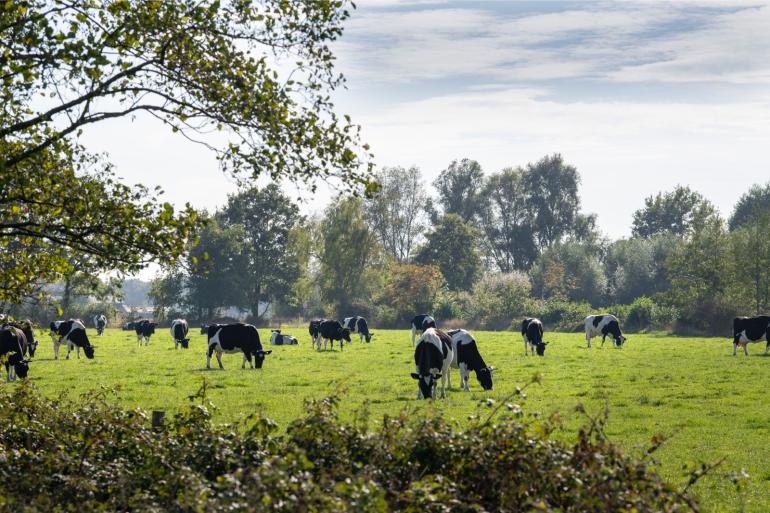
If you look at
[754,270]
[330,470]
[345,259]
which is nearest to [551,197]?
[345,259]

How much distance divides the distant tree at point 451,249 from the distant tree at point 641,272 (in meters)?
18.2

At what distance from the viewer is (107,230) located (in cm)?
1240

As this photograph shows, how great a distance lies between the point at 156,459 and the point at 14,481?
1474 mm

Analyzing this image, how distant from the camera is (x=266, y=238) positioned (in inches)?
4134

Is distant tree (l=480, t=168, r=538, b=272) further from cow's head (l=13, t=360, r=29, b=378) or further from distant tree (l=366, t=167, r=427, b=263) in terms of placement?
cow's head (l=13, t=360, r=29, b=378)

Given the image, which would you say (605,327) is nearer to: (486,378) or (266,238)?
(486,378)

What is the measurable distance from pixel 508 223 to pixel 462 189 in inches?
310

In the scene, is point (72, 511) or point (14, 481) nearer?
point (72, 511)

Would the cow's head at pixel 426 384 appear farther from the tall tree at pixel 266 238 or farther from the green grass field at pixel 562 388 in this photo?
the tall tree at pixel 266 238

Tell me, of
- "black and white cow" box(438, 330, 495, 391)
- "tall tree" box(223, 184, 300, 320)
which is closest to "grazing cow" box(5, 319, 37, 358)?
"black and white cow" box(438, 330, 495, 391)

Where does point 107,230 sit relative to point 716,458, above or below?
above

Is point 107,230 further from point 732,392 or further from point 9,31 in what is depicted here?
point 732,392

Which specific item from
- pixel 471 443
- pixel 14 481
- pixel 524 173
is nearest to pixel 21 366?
pixel 14 481

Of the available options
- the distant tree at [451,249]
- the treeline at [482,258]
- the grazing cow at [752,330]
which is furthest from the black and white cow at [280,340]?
the distant tree at [451,249]
